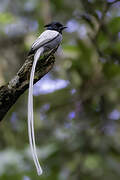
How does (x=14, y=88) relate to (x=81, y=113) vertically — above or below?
above

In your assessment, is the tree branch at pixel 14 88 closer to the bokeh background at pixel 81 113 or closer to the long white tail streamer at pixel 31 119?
the long white tail streamer at pixel 31 119

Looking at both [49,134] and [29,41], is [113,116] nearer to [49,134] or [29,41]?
[49,134]

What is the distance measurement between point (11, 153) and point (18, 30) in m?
2.52

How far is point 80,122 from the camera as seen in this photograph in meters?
4.84

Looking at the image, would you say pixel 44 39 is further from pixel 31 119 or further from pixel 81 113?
pixel 81 113

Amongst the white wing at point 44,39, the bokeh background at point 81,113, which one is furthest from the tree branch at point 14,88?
the bokeh background at point 81,113

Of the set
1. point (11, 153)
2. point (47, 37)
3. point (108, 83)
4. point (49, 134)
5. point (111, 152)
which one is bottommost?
point (111, 152)

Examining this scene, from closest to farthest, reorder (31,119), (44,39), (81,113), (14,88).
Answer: (14,88) → (31,119) → (44,39) → (81,113)

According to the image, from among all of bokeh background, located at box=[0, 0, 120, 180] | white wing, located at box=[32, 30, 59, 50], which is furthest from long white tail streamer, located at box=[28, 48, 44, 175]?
bokeh background, located at box=[0, 0, 120, 180]

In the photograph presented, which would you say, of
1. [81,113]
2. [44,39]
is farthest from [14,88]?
[81,113]

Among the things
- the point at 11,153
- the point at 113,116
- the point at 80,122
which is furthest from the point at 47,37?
the point at 113,116

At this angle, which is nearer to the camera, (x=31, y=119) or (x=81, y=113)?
(x=31, y=119)

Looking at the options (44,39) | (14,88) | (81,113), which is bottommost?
(81,113)

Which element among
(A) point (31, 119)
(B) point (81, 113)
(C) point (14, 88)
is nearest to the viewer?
(C) point (14, 88)
